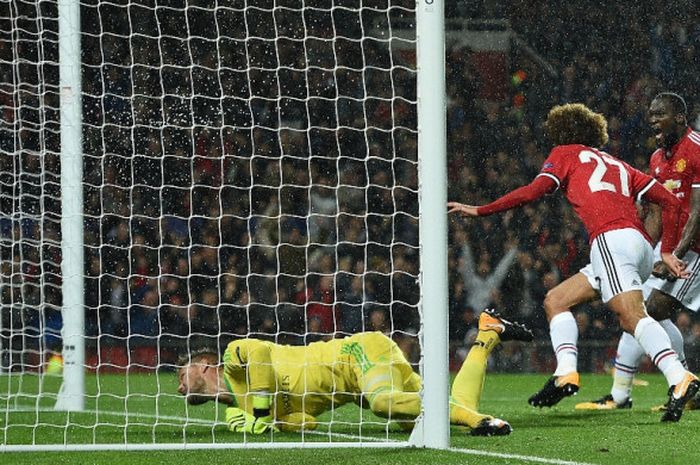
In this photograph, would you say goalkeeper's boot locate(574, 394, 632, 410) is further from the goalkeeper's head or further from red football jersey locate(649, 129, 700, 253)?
the goalkeeper's head

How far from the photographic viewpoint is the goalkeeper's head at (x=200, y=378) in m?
6.64

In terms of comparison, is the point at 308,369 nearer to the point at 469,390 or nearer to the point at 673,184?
the point at 469,390

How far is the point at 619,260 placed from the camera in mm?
7137

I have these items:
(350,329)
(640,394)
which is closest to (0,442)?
(640,394)

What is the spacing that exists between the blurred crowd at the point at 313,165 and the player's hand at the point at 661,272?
2923mm

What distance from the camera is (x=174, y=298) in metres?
12.5

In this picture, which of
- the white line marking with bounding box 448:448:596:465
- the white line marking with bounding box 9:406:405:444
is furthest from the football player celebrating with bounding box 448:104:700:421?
the white line marking with bounding box 448:448:596:465

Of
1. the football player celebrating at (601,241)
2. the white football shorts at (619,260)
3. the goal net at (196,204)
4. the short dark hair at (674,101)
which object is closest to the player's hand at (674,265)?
the football player celebrating at (601,241)

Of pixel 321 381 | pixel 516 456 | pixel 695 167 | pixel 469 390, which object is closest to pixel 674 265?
pixel 695 167

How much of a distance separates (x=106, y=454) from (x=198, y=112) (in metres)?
7.84

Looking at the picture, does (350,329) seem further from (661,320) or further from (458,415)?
(458,415)

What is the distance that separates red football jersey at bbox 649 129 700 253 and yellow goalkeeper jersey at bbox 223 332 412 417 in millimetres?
2607

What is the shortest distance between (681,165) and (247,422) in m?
3.38

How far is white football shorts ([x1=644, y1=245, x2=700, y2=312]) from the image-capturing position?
8352mm
